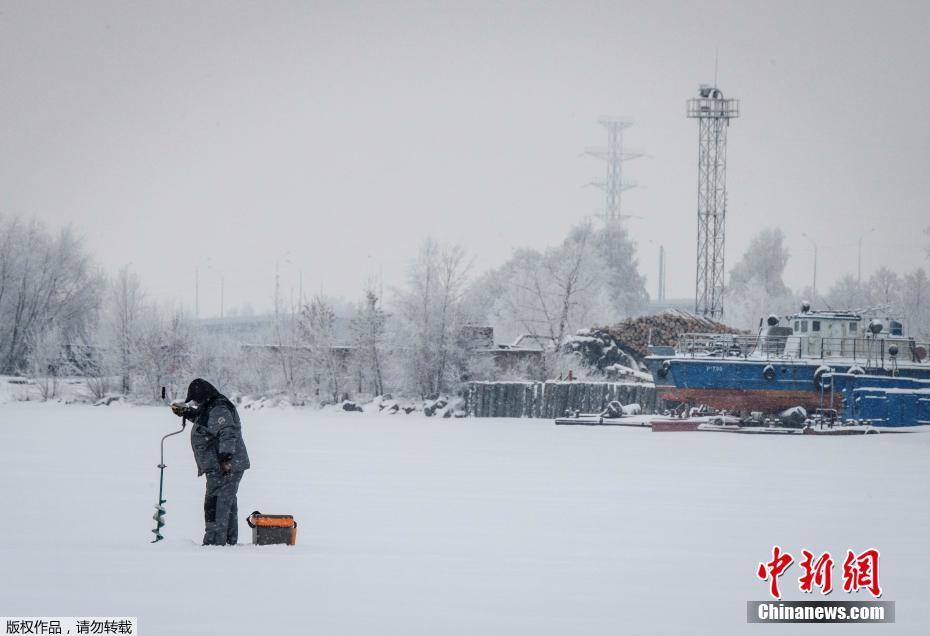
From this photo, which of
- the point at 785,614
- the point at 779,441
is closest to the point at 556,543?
the point at 785,614

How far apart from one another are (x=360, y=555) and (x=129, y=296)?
48052 millimetres

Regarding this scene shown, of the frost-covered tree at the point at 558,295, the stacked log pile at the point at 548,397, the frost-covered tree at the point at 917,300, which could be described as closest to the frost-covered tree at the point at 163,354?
the stacked log pile at the point at 548,397

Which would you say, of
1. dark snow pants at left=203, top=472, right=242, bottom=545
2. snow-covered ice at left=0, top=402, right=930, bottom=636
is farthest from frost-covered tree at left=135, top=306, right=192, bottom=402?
dark snow pants at left=203, top=472, right=242, bottom=545

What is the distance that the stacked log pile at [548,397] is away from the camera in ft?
140

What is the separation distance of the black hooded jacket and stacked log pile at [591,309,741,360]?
40.2 meters

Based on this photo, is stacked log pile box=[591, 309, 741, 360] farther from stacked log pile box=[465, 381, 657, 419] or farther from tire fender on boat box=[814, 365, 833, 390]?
tire fender on boat box=[814, 365, 833, 390]

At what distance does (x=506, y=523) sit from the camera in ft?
46.1

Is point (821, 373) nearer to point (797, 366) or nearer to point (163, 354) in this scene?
point (797, 366)

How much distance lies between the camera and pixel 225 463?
36.8ft

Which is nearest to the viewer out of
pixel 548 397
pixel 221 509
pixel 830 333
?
pixel 221 509

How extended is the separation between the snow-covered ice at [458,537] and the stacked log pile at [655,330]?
81.7ft

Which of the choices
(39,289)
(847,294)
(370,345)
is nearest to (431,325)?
(370,345)

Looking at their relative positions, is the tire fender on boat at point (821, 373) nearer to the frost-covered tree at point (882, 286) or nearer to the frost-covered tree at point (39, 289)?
the frost-covered tree at point (39, 289)

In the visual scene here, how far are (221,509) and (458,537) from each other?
2.78m
